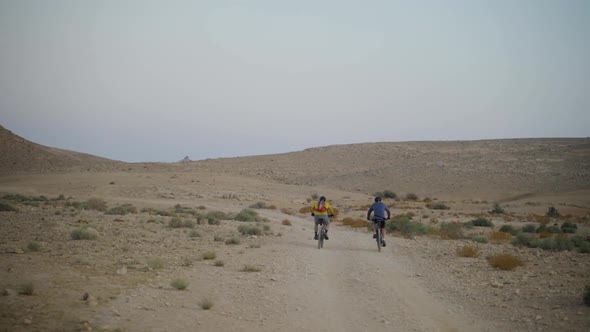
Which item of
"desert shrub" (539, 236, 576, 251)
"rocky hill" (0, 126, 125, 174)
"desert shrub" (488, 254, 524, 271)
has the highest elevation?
"rocky hill" (0, 126, 125, 174)

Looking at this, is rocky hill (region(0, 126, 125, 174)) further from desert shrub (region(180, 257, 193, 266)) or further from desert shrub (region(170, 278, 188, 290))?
desert shrub (region(170, 278, 188, 290))

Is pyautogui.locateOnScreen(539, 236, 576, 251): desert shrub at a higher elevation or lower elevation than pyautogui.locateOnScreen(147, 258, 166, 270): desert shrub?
higher

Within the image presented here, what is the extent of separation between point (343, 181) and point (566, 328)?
75652 millimetres

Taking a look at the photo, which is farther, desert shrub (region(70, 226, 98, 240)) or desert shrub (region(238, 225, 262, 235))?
desert shrub (region(238, 225, 262, 235))

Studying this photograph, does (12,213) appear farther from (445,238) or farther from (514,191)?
(514,191)

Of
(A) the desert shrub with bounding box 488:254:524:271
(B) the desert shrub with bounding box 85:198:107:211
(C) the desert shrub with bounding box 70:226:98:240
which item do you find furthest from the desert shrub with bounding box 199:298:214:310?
(B) the desert shrub with bounding box 85:198:107:211

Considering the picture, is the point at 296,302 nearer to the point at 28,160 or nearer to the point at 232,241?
the point at 232,241

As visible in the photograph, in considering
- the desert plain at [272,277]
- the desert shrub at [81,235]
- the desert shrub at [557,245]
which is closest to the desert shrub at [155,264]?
the desert plain at [272,277]

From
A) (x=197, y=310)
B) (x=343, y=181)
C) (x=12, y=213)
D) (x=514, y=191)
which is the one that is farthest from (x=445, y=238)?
(x=343, y=181)

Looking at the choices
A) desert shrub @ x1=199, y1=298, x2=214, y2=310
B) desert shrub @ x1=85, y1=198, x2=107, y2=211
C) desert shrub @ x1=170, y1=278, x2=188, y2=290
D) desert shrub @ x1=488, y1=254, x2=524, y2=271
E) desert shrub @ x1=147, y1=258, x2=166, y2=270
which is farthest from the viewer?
desert shrub @ x1=85, y1=198, x2=107, y2=211

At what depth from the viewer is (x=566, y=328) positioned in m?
8.49

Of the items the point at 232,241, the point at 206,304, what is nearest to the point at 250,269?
the point at 206,304

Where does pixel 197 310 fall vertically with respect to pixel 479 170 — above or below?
below

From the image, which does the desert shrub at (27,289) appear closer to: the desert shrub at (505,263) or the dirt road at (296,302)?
the dirt road at (296,302)
